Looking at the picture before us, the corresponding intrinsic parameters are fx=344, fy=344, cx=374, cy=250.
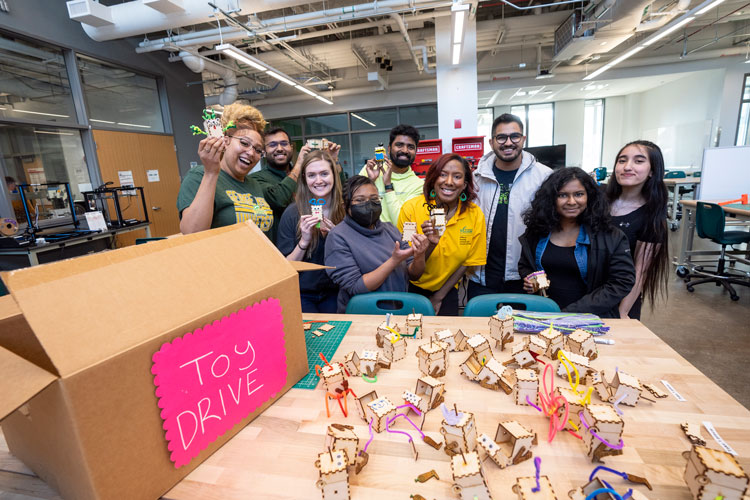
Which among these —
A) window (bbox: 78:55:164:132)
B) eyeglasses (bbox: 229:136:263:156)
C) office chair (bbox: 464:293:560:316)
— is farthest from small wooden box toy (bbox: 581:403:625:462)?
window (bbox: 78:55:164:132)

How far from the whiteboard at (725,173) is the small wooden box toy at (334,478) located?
6349 mm

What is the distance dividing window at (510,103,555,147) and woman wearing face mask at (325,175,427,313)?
11337mm

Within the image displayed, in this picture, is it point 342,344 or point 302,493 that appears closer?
point 302,493

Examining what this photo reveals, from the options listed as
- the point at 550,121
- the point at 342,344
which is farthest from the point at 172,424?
the point at 550,121

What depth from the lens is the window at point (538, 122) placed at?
11.4 metres

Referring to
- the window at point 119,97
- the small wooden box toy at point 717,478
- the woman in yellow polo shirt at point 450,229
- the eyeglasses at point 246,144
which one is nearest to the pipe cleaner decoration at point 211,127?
the eyeglasses at point 246,144

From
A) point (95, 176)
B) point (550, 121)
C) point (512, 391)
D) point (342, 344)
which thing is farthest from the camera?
point (550, 121)

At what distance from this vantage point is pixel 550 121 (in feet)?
37.4

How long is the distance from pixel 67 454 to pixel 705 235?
5.68 m

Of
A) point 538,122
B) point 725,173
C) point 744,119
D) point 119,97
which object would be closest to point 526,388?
point 725,173

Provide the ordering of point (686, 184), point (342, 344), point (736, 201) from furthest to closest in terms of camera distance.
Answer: point (686, 184), point (736, 201), point (342, 344)

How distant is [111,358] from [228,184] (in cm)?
145

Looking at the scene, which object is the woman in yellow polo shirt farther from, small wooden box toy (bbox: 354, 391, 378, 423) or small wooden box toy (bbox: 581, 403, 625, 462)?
small wooden box toy (bbox: 581, 403, 625, 462)

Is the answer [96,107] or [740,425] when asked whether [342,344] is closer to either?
[740,425]
